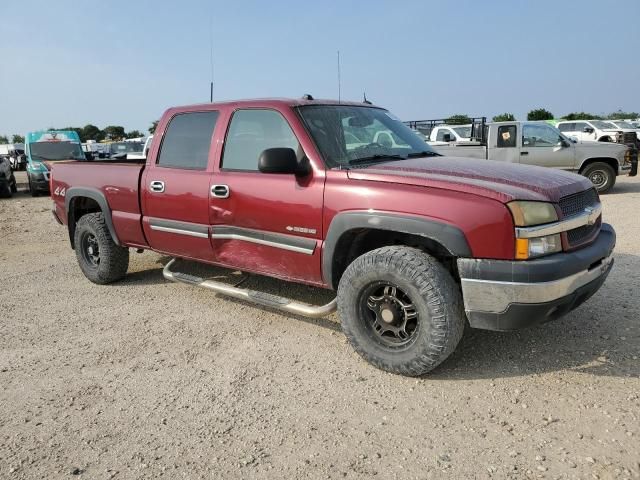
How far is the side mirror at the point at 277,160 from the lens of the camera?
3398 millimetres

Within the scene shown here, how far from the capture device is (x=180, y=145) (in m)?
4.56

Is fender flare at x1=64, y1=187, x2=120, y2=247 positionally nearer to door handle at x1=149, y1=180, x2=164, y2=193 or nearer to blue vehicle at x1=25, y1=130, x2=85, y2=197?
door handle at x1=149, y1=180, x2=164, y2=193

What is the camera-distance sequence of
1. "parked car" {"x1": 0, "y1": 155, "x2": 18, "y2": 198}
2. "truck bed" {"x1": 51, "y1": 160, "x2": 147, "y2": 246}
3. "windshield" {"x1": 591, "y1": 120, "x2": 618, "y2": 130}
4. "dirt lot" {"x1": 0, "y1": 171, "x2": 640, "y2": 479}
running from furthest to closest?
"windshield" {"x1": 591, "y1": 120, "x2": 618, "y2": 130} < "parked car" {"x1": 0, "y1": 155, "x2": 18, "y2": 198} < "truck bed" {"x1": 51, "y1": 160, "x2": 147, "y2": 246} < "dirt lot" {"x1": 0, "y1": 171, "x2": 640, "y2": 479}

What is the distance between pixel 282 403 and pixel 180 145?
2.57m

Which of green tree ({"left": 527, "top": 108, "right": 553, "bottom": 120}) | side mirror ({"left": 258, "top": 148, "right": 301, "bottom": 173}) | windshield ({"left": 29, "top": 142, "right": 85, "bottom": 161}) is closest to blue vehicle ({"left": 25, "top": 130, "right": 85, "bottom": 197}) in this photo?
windshield ({"left": 29, "top": 142, "right": 85, "bottom": 161})

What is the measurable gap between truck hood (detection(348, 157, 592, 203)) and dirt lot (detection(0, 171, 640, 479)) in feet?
3.76

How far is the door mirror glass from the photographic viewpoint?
11.1ft

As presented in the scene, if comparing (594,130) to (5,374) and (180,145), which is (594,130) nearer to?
(180,145)

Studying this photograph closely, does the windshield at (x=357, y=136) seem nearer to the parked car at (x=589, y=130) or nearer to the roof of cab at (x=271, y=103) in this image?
the roof of cab at (x=271, y=103)

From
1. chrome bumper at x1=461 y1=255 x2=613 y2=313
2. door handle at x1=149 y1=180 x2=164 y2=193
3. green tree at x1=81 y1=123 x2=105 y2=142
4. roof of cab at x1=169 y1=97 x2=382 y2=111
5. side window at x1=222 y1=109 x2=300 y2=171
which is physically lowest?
chrome bumper at x1=461 y1=255 x2=613 y2=313

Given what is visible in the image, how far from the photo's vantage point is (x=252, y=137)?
4051mm

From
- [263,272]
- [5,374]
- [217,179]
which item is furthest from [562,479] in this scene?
[5,374]

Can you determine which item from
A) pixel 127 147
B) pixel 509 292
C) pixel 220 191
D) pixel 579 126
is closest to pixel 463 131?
pixel 579 126

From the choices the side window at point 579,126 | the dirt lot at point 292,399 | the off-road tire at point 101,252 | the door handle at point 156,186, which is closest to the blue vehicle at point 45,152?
the off-road tire at point 101,252
